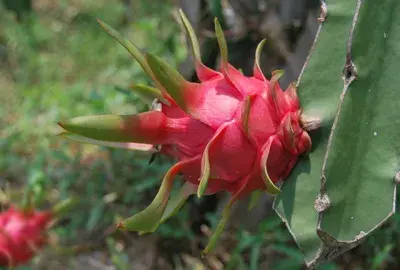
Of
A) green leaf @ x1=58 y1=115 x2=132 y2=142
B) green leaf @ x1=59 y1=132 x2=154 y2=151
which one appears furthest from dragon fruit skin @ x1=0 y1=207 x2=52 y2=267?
green leaf @ x1=58 y1=115 x2=132 y2=142

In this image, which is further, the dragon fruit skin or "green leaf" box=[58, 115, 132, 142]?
the dragon fruit skin

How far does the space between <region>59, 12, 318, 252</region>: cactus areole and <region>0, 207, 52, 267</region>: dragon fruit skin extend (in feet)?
2.41

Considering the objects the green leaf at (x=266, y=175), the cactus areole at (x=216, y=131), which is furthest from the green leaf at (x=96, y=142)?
the green leaf at (x=266, y=175)

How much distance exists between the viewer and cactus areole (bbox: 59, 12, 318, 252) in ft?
2.57

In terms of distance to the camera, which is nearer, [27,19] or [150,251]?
[150,251]

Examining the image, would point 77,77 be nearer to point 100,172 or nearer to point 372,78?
point 100,172

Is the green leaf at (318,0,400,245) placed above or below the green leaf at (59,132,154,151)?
above

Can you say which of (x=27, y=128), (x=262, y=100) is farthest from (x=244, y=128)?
(x=27, y=128)

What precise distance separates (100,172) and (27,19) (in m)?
0.99

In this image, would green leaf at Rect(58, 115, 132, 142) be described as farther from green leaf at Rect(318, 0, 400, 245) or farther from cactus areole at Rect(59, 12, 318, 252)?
green leaf at Rect(318, 0, 400, 245)

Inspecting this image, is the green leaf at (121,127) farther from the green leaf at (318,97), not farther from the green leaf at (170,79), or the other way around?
the green leaf at (318,97)

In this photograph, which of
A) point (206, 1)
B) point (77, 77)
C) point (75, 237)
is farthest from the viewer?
point (77, 77)

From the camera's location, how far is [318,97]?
83 centimetres

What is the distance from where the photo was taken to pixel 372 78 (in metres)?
0.80
